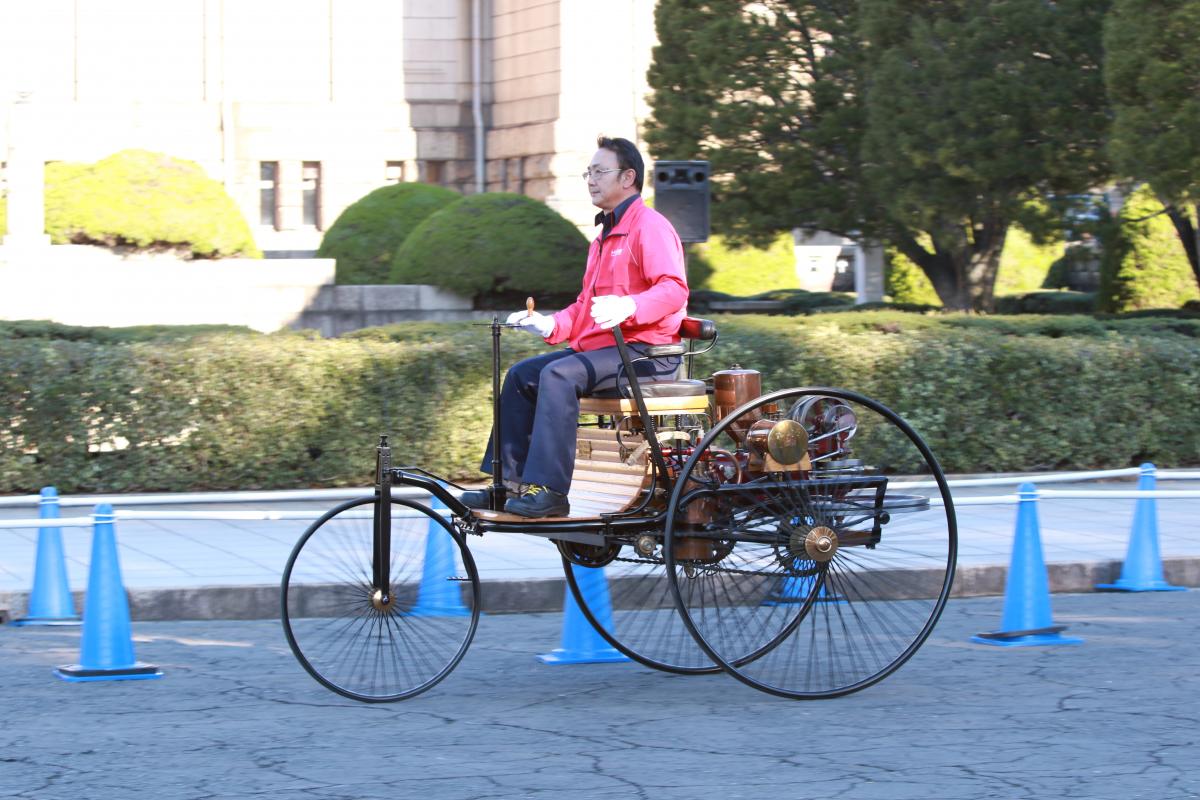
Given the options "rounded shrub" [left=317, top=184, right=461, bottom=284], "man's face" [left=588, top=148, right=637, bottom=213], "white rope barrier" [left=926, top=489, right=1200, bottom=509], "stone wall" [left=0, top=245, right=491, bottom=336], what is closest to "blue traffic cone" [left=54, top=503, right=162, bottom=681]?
"man's face" [left=588, top=148, right=637, bottom=213]

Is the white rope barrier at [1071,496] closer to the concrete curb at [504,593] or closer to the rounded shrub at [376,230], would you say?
the concrete curb at [504,593]

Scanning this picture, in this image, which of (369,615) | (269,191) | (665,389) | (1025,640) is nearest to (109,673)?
(369,615)

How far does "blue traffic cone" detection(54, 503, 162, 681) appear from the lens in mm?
7195

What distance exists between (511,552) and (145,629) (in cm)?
266

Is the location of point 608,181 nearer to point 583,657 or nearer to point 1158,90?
point 583,657

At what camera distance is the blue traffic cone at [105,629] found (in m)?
7.20

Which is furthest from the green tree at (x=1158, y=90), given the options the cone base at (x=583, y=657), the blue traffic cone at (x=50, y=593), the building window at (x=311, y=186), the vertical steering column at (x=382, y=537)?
the building window at (x=311, y=186)

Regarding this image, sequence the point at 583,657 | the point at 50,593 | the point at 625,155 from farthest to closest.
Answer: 1. the point at 50,593
2. the point at 583,657
3. the point at 625,155

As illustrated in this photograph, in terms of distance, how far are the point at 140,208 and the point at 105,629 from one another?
18.8m

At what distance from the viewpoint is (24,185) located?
24203mm

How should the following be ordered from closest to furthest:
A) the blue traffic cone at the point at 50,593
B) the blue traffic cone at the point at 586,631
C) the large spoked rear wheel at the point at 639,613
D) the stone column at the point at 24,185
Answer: the large spoked rear wheel at the point at 639,613 → the blue traffic cone at the point at 586,631 → the blue traffic cone at the point at 50,593 → the stone column at the point at 24,185

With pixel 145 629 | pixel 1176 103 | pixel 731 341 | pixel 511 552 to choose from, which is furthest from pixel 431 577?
pixel 1176 103

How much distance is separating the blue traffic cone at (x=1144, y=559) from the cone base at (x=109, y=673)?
5.51 meters

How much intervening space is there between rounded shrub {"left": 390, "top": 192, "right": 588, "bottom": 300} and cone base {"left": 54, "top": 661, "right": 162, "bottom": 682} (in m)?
14.3
